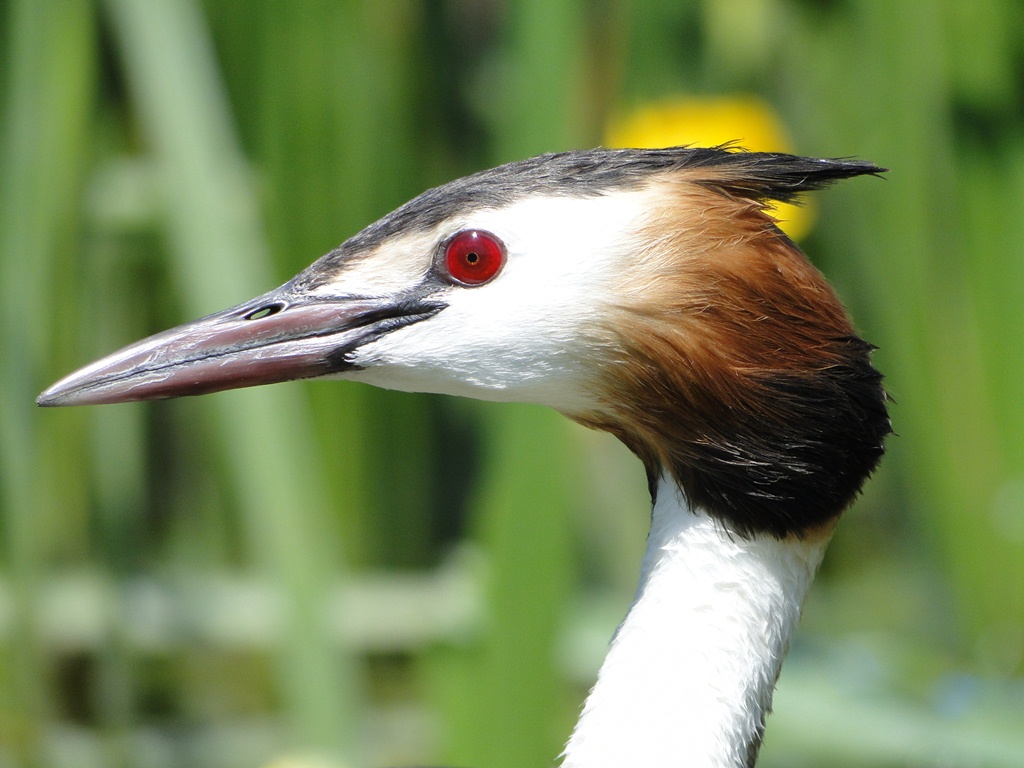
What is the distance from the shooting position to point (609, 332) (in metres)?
1.31

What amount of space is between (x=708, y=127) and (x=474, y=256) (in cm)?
165

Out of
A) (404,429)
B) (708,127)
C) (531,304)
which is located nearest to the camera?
(531,304)

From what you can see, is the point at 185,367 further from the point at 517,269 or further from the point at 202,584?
the point at 202,584

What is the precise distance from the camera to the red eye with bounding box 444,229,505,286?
129 centimetres

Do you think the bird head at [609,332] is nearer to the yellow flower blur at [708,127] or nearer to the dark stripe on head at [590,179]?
the dark stripe on head at [590,179]

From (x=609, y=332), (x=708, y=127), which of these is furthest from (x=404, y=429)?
(x=609, y=332)

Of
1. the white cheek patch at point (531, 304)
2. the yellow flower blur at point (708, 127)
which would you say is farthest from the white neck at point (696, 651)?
the yellow flower blur at point (708, 127)

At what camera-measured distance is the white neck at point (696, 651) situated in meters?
1.27

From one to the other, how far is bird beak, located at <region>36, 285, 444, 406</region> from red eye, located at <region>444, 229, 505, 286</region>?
0.17 ft

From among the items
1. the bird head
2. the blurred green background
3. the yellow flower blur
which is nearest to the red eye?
the bird head

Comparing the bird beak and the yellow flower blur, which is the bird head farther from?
the yellow flower blur

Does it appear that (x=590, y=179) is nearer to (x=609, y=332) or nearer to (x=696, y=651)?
(x=609, y=332)

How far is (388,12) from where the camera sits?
8.18 feet

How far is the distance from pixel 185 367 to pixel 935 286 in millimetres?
1834
